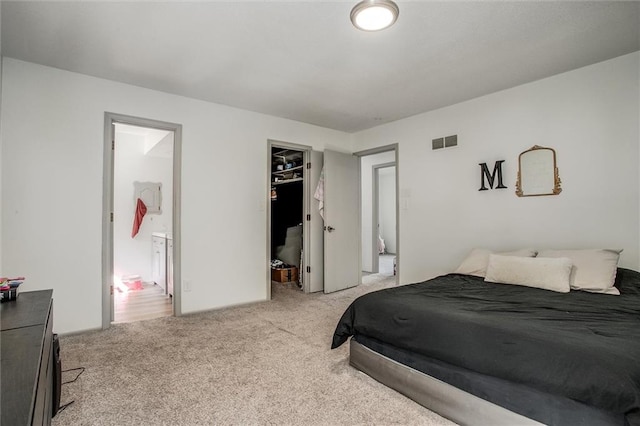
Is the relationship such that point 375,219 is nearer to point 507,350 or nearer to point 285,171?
point 285,171

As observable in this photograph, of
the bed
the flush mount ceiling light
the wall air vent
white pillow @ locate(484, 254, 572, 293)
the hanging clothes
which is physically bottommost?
the bed

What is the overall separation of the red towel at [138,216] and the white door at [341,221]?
3211 mm

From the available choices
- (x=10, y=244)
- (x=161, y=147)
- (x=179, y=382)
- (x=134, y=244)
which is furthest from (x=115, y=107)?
(x=134, y=244)

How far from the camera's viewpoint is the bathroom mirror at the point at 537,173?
3.02m

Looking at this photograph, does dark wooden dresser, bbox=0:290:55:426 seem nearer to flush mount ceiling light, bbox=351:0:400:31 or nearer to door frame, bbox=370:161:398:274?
flush mount ceiling light, bbox=351:0:400:31

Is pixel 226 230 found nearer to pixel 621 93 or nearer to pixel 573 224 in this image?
pixel 573 224

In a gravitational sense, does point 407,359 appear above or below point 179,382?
above

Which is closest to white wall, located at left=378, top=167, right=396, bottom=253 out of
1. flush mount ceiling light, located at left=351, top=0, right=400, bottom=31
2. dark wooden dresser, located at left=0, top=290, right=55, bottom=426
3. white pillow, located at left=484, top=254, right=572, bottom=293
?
white pillow, located at left=484, top=254, right=572, bottom=293

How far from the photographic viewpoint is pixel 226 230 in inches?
150

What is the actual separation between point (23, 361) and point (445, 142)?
4.04 metres

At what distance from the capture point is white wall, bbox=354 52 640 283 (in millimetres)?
2662

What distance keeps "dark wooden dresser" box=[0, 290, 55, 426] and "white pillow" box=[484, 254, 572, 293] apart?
2.87m

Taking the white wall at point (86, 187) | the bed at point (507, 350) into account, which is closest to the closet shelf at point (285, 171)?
the white wall at point (86, 187)

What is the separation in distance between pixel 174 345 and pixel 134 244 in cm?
340
